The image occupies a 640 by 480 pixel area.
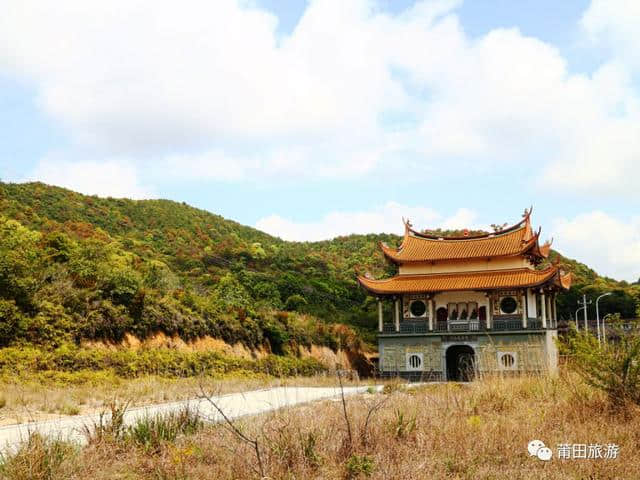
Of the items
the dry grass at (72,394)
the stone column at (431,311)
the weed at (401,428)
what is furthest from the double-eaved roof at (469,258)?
the weed at (401,428)

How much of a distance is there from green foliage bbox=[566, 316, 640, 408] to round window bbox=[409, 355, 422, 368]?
24.2 m

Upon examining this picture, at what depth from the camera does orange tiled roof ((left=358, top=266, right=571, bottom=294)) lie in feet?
106

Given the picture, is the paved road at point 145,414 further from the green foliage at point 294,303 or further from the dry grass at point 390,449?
the green foliage at point 294,303

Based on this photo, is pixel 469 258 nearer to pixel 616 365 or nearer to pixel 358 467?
pixel 616 365

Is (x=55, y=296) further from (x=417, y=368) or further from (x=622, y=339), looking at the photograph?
(x=417, y=368)

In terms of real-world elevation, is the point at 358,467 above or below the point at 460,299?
below

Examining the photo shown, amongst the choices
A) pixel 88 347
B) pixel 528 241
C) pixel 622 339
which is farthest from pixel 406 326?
pixel 622 339

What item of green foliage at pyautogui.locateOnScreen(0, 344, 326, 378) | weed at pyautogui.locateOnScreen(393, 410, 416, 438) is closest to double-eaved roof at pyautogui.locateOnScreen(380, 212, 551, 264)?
green foliage at pyautogui.locateOnScreen(0, 344, 326, 378)

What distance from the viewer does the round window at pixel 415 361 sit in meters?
33.9

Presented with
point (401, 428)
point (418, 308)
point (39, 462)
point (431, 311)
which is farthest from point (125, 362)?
point (418, 308)

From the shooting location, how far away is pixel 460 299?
1377 inches

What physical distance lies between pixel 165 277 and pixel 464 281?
609 inches

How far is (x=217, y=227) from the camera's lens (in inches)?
2889

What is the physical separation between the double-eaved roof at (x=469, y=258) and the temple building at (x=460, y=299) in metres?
0.05
